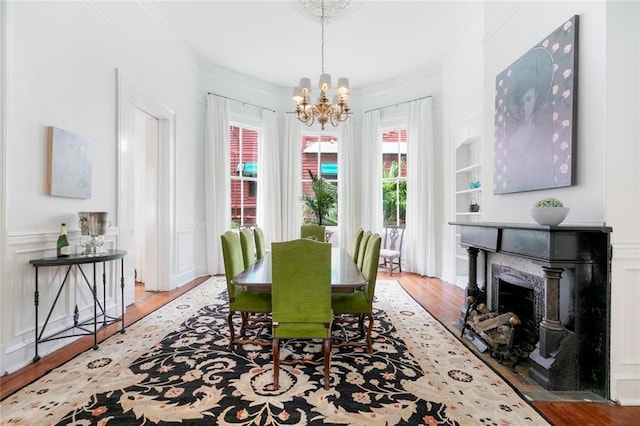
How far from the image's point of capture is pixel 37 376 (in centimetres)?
223

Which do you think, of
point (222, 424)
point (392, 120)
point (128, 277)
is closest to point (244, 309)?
point (222, 424)

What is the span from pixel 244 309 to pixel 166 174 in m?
3.06

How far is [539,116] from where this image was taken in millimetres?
2521

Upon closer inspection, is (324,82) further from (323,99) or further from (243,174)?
(243,174)

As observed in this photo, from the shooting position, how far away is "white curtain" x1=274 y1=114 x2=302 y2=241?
6.46 m

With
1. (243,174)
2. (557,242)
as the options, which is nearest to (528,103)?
(557,242)

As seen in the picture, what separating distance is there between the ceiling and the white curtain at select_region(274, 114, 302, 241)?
1.15 meters

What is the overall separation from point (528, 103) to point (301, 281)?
94.1 inches

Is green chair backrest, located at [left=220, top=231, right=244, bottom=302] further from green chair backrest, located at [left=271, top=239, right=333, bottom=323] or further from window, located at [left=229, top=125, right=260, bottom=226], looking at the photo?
window, located at [left=229, top=125, right=260, bottom=226]

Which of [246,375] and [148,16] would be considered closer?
[246,375]

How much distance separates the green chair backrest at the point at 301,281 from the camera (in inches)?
80.2

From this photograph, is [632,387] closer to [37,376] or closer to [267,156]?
[37,376]

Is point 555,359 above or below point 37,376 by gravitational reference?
above

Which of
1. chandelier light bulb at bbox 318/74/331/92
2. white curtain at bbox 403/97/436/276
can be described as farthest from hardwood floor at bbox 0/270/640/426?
chandelier light bulb at bbox 318/74/331/92
